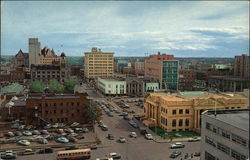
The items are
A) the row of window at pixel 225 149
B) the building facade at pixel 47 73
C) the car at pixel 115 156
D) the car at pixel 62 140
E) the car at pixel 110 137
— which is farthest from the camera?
the building facade at pixel 47 73

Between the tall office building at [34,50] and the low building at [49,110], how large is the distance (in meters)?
51.5

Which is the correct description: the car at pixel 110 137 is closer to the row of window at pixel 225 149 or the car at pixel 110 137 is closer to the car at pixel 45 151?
the car at pixel 45 151

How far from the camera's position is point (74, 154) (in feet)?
48.6

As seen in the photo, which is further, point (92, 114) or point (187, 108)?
point (92, 114)

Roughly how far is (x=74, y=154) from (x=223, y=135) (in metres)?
7.84

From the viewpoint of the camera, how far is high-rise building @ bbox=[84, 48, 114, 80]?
55719 millimetres

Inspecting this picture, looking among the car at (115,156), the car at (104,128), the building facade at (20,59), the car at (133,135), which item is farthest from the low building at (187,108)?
the building facade at (20,59)

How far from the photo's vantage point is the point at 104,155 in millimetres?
15414

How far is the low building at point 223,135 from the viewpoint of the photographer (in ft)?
34.3

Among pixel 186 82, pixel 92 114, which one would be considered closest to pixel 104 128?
pixel 92 114

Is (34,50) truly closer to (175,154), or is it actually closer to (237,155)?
(175,154)

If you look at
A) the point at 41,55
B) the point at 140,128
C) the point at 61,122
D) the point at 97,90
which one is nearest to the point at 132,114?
the point at 140,128

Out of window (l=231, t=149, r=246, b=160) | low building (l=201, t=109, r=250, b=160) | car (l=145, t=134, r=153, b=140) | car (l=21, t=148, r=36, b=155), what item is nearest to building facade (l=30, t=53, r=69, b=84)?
car (l=145, t=134, r=153, b=140)

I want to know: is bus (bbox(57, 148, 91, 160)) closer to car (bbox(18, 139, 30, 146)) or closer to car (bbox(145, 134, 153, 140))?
car (bbox(18, 139, 30, 146))
